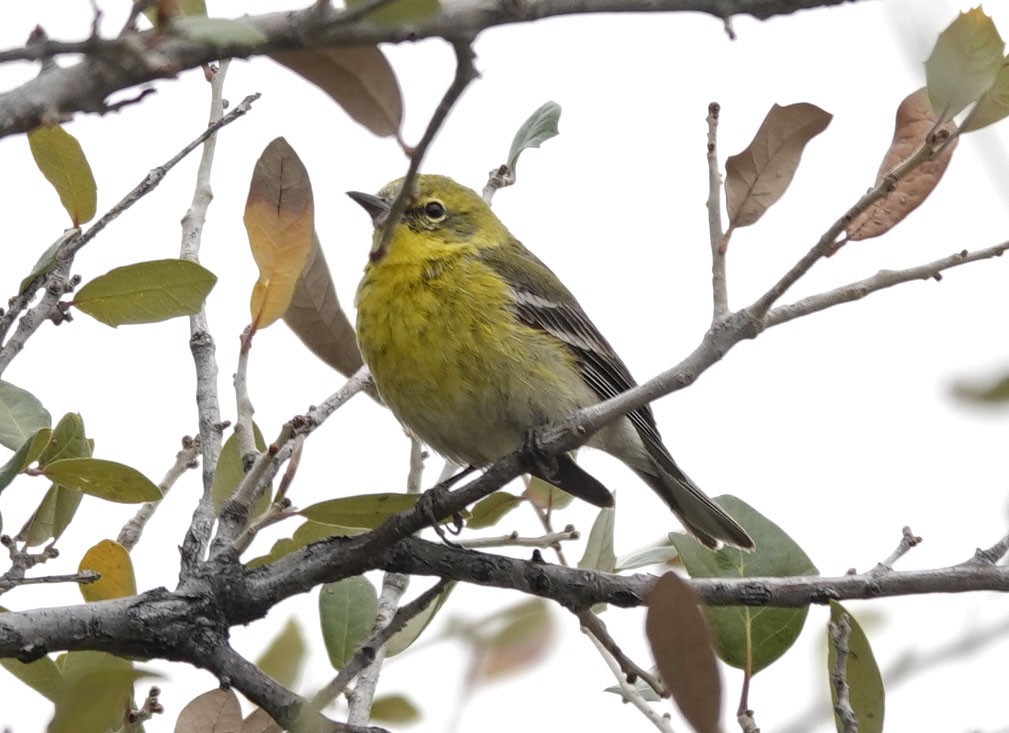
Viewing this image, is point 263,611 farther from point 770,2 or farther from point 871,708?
point 770,2

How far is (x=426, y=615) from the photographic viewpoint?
3.42 metres

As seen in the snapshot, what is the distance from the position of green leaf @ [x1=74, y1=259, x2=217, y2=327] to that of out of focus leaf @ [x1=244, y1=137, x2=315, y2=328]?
0.72 ft

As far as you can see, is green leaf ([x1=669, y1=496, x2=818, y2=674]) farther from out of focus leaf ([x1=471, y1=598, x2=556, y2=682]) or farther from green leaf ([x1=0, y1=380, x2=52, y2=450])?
green leaf ([x1=0, y1=380, x2=52, y2=450])

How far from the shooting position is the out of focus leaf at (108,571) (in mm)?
2988

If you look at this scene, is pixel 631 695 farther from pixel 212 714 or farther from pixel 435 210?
pixel 435 210

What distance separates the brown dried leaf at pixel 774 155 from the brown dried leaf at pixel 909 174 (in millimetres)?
163

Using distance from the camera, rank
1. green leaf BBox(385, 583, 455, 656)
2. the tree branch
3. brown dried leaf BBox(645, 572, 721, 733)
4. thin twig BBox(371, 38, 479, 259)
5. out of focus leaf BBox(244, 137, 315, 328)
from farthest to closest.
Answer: green leaf BBox(385, 583, 455, 656)
out of focus leaf BBox(244, 137, 315, 328)
brown dried leaf BBox(645, 572, 721, 733)
thin twig BBox(371, 38, 479, 259)
the tree branch

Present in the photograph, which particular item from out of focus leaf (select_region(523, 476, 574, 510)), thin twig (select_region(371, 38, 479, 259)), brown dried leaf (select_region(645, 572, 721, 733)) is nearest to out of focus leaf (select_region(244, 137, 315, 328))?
out of focus leaf (select_region(523, 476, 574, 510))

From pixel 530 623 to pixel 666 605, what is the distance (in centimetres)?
62

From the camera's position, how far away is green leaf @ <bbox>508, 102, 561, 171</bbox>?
3.60 metres

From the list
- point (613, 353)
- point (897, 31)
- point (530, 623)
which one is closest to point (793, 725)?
point (530, 623)

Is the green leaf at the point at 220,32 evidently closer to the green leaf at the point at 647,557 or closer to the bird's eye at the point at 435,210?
the green leaf at the point at 647,557

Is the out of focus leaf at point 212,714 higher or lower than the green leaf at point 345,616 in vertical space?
lower

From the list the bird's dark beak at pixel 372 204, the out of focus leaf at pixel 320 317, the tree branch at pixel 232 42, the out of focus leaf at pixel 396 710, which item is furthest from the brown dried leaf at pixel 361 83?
the bird's dark beak at pixel 372 204
